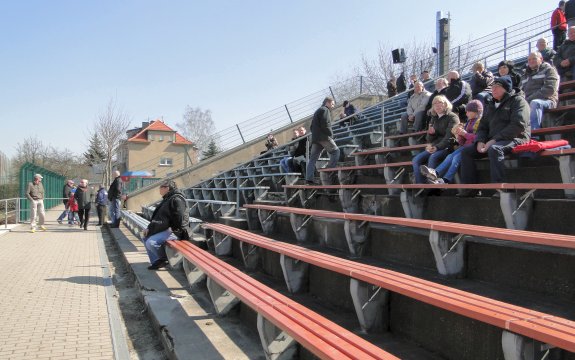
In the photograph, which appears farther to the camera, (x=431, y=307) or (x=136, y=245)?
(x=136, y=245)

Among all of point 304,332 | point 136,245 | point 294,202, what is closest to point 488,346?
point 304,332

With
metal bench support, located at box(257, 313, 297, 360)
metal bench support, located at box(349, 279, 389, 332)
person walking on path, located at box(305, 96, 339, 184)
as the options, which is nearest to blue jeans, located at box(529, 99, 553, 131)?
person walking on path, located at box(305, 96, 339, 184)

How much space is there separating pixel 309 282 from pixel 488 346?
7.36ft

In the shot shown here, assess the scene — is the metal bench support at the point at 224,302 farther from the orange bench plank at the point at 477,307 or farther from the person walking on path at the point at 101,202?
the person walking on path at the point at 101,202

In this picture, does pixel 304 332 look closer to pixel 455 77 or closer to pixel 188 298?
pixel 188 298

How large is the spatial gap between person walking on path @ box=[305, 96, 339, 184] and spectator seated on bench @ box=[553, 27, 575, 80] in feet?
14.5

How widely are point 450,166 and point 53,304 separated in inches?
202

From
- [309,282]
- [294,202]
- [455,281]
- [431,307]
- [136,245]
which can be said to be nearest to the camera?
[431,307]

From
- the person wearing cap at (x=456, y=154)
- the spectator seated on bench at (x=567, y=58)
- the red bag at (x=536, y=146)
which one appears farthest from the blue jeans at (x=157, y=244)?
the spectator seated on bench at (x=567, y=58)

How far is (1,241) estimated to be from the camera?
1154 centimetres

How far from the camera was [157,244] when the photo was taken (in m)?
6.96

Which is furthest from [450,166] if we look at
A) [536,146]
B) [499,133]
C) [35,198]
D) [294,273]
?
[35,198]

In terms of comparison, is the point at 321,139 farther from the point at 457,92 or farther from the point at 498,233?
the point at 498,233

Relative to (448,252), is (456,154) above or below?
above
